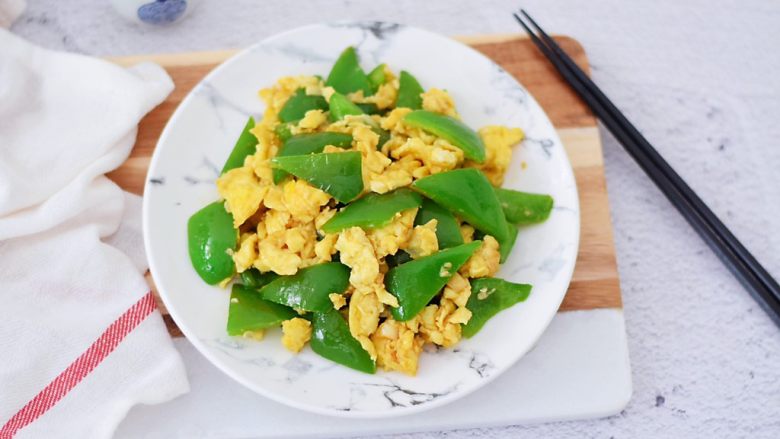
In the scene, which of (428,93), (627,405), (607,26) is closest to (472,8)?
(607,26)

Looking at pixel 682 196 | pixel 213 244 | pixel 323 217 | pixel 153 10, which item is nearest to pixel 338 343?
pixel 323 217

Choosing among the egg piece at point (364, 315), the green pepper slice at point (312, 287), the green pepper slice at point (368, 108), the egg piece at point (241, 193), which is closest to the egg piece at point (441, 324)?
the egg piece at point (364, 315)

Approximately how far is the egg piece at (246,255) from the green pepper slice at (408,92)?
0.63m

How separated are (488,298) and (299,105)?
81 cm

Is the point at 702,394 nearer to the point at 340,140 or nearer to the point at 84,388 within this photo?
the point at 340,140

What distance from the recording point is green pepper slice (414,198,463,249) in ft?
6.86

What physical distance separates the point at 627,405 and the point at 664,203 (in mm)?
724

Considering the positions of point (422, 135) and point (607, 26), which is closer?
point (422, 135)

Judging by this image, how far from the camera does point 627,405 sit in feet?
7.55

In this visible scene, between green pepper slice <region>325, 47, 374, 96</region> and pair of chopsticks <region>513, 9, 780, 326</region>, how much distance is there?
2.31ft

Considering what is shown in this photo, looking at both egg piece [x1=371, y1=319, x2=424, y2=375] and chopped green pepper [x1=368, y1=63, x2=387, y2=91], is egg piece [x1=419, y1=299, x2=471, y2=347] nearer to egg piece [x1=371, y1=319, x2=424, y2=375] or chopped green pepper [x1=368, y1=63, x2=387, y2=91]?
egg piece [x1=371, y1=319, x2=424, y2=375]

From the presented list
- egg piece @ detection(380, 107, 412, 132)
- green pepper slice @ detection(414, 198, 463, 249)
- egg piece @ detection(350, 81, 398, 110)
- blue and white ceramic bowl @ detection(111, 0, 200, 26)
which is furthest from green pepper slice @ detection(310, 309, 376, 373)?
blue and white ceramic bowl @ detection(111, 0, 200, 26)

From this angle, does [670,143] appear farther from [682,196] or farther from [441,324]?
[441,324]

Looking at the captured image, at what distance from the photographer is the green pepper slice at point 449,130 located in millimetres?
2172
